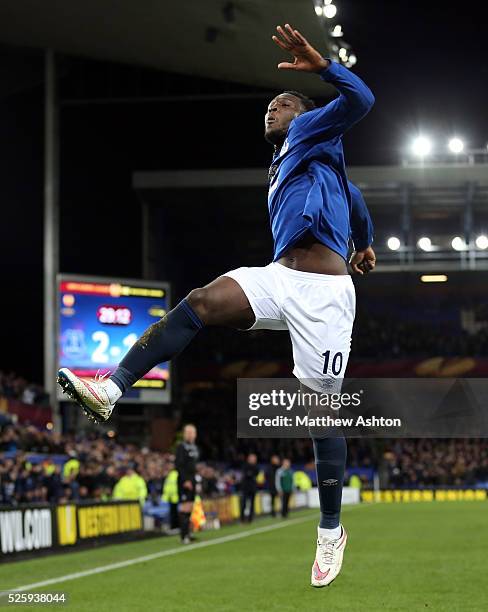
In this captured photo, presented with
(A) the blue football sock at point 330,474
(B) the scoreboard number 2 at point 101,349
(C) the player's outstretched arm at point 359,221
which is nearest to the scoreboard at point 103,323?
(B) the scoreboard number 2 at point 101,349

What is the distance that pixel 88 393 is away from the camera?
497cm

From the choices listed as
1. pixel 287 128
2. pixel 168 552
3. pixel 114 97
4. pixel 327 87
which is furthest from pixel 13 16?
pixel 287 128

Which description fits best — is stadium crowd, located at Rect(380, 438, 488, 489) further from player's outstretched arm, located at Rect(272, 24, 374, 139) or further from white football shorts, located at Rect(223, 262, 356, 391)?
player's outstretched arm, located at Rect(272, 24, 374, 139)

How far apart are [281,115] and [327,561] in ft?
7.60

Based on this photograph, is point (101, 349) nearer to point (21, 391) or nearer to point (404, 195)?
point (21, 391)

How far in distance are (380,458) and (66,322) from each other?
17.5 meters

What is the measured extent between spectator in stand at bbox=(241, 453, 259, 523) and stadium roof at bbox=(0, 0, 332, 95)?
13.9 metres

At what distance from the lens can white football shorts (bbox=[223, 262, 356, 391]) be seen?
542 cm

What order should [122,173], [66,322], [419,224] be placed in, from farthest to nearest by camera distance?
[419,224], [122,173], [66,322]

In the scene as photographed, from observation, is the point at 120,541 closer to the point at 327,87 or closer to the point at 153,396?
the point at 153,396

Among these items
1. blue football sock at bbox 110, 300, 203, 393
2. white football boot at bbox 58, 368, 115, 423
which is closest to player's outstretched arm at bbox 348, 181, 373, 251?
blue football sock at bbox 110, 300, 203, 393

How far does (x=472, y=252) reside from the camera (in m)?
39.6

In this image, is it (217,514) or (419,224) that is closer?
(217,514)

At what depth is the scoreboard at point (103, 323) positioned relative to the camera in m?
30.3
